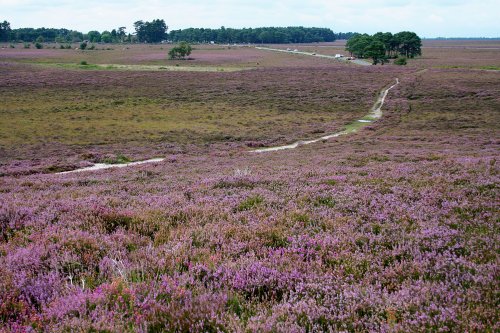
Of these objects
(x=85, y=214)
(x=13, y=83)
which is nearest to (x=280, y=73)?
(x=13, y=83)

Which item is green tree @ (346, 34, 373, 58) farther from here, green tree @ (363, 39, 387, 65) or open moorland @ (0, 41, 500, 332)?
open moorland @ (0, 41, 500, 332)

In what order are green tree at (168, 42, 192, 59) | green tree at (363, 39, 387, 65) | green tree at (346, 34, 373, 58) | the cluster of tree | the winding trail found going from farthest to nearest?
the cluster of tree
green tree at (168, 42, 192, 59)
green tree at (346, 34, 373, 58)
green tree at (363, 39, 387, 65)
the winding trail

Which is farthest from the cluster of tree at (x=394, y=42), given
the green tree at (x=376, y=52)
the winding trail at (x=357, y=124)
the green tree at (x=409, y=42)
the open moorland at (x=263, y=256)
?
the open moorland at (x=263, y=256)

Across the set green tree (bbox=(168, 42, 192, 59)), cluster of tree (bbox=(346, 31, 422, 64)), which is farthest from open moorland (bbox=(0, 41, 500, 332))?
cluster of tree (bbox=(346, 31, 422, 64))

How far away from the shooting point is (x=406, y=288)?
4.52m

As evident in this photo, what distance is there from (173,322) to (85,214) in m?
4.74

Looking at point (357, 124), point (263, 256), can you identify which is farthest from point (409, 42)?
point (263, 256)

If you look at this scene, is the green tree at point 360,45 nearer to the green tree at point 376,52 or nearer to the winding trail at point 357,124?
the green tree at point 376,52

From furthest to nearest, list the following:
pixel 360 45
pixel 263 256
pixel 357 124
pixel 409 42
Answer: pixel 409 42 < pixel 360 45 < pixel 357 124 < pixel 263 256

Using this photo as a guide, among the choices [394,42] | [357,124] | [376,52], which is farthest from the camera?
[394,42]

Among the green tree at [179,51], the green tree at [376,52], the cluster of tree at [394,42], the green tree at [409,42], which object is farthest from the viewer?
the green tree at [409,42]

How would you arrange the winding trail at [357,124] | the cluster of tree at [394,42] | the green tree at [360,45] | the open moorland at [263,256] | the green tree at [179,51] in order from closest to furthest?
the open moorland at [263,256]
the winding trail at [357,124]
the green tree at [360,45]
the green tree at [179,51]
the cluster of tree at [394,42]

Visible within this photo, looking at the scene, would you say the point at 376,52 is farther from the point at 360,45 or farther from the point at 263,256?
the point at 263,256

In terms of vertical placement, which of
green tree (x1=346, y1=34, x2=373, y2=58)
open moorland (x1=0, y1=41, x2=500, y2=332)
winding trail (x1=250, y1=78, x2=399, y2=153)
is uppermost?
green tree (x1=346, y1=34, x2=373, y2=58)
